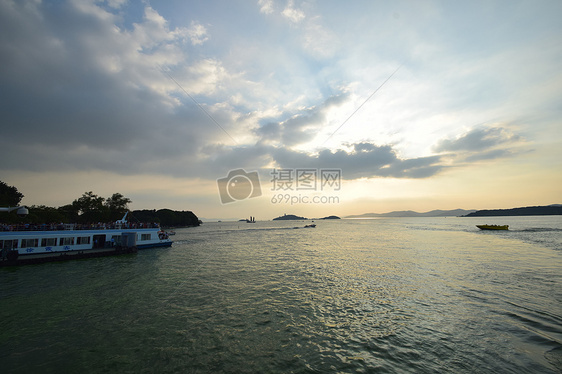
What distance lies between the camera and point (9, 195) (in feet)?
270

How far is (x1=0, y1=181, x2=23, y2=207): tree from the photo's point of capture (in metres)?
76.7

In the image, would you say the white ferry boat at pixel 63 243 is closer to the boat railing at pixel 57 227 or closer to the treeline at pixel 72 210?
the boat railing at pixel 57 227

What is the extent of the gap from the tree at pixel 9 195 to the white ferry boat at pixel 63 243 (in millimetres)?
53483

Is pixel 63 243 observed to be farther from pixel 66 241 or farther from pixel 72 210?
pixel 72 210

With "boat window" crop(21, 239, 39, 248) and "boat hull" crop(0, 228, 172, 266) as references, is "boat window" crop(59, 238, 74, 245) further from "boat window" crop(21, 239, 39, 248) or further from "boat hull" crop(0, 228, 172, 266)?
"boat window" crop(21, 239, 39, 248)

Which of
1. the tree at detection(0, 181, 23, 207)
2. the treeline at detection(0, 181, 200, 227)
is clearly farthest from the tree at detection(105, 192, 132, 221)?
the tree at detection(0, 181, 23, 207)

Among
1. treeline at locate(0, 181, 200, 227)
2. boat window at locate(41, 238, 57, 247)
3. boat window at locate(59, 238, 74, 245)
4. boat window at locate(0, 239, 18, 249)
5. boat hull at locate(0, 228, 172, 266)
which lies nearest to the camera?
boat hull at locate(0, 228, 172, 266)

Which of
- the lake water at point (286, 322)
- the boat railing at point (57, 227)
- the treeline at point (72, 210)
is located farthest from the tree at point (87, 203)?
the lake water at point (286, 322)

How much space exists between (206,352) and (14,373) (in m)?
8.54

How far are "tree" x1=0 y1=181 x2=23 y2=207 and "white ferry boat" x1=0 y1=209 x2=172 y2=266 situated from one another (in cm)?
5348

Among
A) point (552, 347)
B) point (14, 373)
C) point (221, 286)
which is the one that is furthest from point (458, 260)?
point (14, 373)

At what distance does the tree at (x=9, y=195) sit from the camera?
7669 centimetres

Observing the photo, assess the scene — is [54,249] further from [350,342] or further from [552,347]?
[552,347]

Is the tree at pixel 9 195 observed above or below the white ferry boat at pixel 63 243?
above
